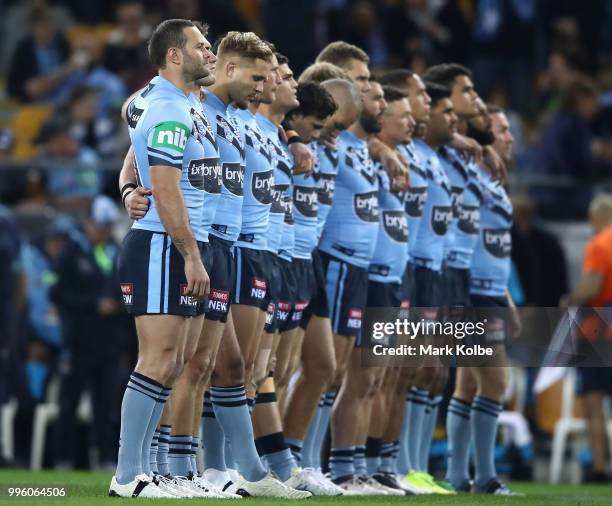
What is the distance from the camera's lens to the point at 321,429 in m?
11.6

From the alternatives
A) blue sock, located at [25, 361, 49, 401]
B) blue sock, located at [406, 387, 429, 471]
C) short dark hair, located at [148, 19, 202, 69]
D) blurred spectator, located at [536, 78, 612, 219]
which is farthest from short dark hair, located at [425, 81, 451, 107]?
blue sock, located at [25, 361, 49, 401]

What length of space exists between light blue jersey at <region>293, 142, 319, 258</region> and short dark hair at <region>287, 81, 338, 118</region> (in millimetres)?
292

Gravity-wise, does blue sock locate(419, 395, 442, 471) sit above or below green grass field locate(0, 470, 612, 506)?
above

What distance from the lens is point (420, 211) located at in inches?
483

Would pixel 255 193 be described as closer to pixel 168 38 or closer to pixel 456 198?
pixel 168 38

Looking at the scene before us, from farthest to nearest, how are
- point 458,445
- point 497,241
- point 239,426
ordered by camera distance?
point 497,241
point 458,445
point 239,426

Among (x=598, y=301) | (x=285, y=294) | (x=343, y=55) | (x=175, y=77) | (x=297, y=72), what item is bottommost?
(x=285, y=294)

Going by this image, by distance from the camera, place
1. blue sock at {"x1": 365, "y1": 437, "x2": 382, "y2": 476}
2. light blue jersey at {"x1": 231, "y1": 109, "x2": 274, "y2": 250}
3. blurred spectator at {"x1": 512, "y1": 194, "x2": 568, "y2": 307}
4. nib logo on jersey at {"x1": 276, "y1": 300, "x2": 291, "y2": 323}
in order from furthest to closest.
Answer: blurred spectator at {"x1": 512, "y1": 194, "x2": 568, "y2": 307}, blue sock at {"x1": 365, "y1": 437, "x2": 382, "y2": 476}, nib logo on jersey at {"x1": 276, "y1": 300, "x2": 291, "y2": 323}, light blue jersey at {"x1": 231, "y1": 109, "x2": 274, "y2": 250}

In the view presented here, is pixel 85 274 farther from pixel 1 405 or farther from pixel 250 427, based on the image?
pixel 250 427

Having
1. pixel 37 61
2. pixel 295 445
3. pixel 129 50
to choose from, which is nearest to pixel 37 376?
pixel 129 50

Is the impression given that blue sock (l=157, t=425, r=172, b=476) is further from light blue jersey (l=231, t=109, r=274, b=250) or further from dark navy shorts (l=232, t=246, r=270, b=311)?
light blue jersey (l=231, t=109, r=274, b=250)

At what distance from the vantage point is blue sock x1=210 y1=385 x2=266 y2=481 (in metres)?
9.48

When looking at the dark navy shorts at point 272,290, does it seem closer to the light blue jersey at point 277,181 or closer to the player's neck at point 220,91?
the light blue jersey at point 277,181

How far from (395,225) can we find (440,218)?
27.7 inches
